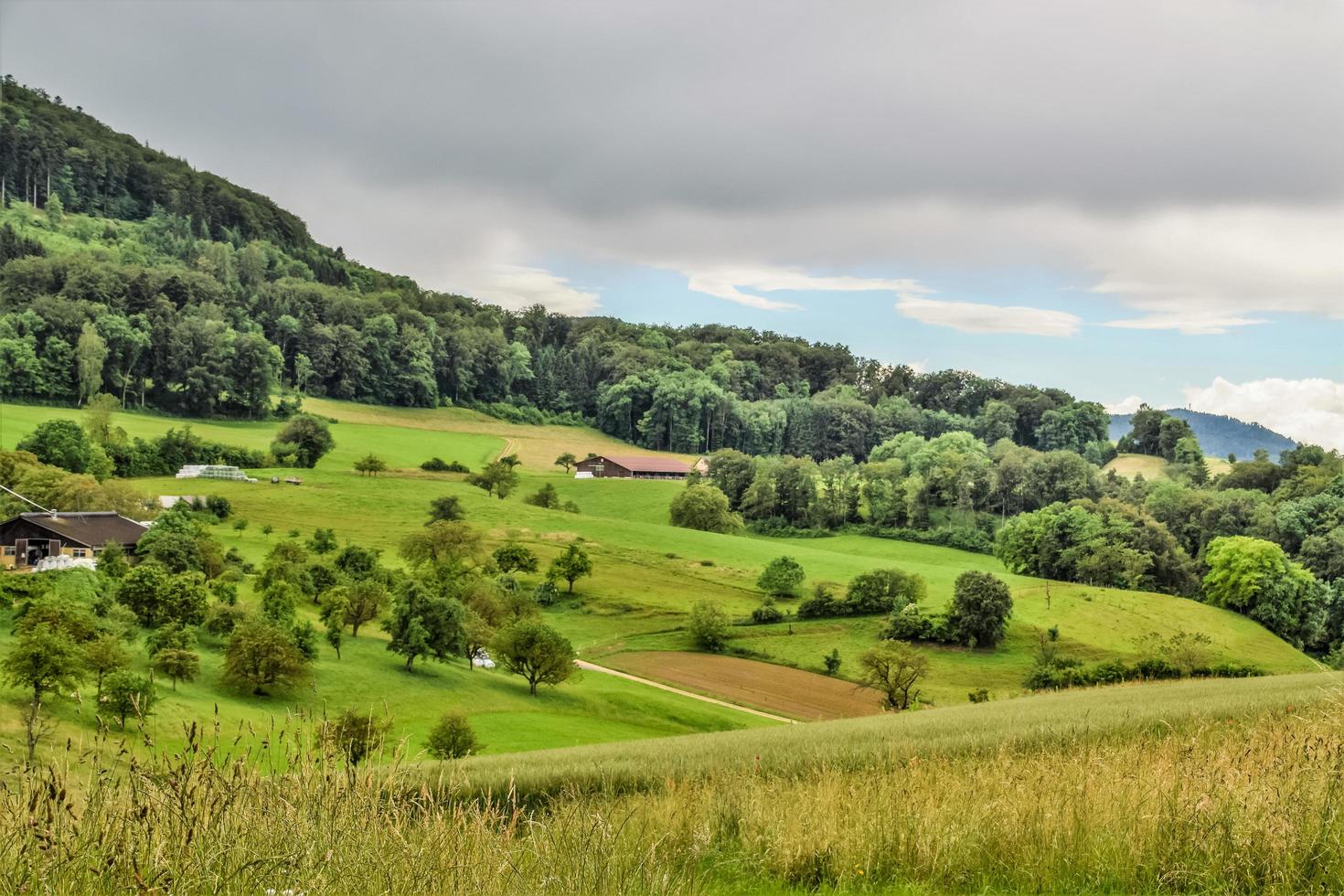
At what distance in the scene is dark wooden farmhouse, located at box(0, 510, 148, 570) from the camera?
55094 millimetres

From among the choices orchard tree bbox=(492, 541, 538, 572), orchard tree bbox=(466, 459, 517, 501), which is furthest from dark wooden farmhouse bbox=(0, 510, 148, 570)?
orchard tree bbox=(466, 459, 517, 501)

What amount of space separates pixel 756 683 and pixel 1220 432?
170728 millimetres

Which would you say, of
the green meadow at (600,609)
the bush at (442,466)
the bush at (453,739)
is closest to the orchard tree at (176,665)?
the green meadow at (600,609)

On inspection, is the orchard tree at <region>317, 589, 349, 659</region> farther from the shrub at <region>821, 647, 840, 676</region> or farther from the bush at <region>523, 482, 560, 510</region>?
the bush at <region>523, 482, 560, 510</region>

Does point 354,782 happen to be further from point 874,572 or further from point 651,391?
point 651,391

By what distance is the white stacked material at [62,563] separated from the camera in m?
48.2

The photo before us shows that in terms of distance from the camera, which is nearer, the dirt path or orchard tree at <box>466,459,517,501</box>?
the dirt path

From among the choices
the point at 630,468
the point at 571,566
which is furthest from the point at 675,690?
the point at 630,468

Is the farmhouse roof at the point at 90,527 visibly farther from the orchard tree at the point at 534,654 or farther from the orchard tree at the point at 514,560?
the orchard tree at the point at 534,654

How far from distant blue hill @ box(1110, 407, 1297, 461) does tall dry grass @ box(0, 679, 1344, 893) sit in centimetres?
16669

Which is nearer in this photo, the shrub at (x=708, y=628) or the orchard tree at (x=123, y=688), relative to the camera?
the orchard tree at (x=123, y=688)

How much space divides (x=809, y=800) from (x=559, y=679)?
126 feet

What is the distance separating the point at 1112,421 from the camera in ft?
536

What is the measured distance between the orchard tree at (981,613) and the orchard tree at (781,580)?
12.0m
